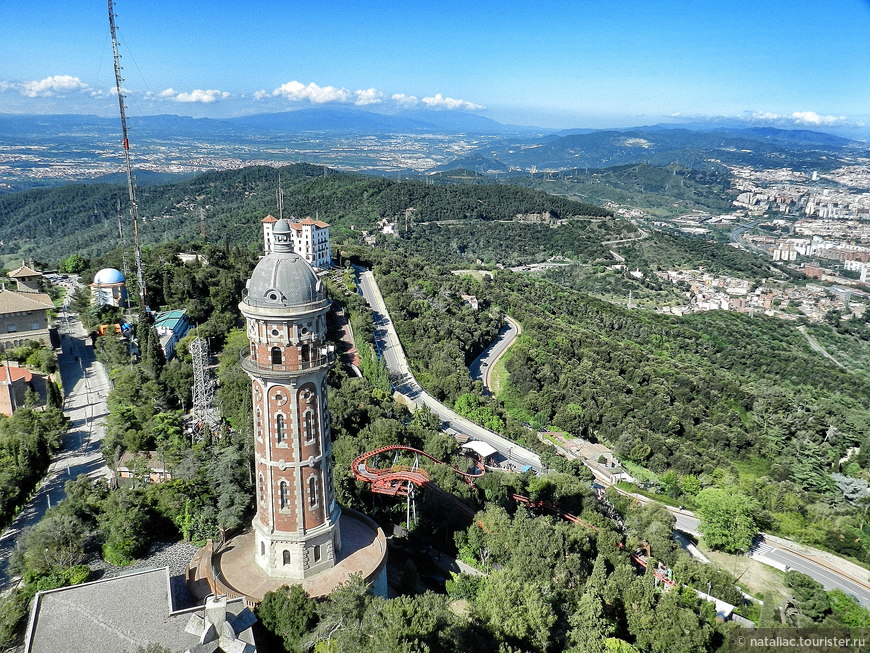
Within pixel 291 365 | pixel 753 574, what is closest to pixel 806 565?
pixel 753 574

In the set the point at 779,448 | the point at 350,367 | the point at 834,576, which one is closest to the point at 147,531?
the point at 350,367

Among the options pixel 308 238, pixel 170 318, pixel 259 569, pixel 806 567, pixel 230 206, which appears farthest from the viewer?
pixel 230 206

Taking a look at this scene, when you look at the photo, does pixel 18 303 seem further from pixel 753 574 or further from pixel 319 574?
pixel 753 574

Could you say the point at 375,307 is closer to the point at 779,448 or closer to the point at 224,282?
the point at 224,282

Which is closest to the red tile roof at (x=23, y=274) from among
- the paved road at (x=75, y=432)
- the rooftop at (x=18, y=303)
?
the paved road at (x=75, y=432)

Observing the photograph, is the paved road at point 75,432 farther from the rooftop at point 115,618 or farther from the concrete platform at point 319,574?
the concrete platform at point 319,574

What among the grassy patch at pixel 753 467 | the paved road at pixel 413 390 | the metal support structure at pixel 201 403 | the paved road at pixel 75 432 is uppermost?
the metal support structure at pixel 201 403
